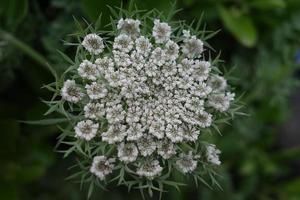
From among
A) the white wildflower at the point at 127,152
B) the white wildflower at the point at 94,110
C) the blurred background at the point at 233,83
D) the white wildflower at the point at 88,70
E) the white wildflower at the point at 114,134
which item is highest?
the white wildflower at the point at 88,70

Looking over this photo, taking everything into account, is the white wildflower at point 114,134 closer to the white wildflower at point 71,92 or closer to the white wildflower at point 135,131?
the white wildflower at point 135,131

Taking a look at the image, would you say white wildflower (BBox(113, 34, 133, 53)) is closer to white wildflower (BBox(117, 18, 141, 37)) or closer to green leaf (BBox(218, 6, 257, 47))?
white wildflower (BBox(117, 18, 141, 37))

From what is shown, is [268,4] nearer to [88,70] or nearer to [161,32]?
[161,32]

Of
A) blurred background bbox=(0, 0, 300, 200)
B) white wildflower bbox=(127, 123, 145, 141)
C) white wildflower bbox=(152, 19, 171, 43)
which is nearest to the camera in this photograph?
white wildflower bbox=(127, 123, 145, 141)

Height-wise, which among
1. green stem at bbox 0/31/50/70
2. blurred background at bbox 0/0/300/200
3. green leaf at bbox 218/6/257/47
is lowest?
blurred background at bbox 0/0/300/200

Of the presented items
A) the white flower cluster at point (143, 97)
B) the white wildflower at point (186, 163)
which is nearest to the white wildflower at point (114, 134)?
the white flower cluster at point (143, 97)

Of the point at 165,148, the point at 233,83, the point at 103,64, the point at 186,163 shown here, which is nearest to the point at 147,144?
the point at 165,148

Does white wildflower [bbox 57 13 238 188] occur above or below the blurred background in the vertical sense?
above

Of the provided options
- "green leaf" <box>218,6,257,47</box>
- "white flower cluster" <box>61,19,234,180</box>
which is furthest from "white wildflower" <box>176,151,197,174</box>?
"green leaf" <box>218,6,257,47</box>
